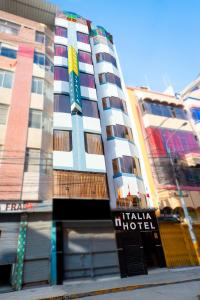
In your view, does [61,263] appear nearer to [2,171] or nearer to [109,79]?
[2,171]

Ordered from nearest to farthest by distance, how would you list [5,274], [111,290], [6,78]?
[111,290] → [5,274] → [6,78]

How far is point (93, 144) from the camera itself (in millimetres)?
17562

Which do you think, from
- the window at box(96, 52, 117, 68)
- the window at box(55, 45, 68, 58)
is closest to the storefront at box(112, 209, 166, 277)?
the window at box(55, 45, 68, 58)

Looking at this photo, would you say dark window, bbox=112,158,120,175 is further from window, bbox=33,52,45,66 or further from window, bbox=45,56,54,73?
window, bbox=33,52,45,66

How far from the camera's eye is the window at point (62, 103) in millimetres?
18312

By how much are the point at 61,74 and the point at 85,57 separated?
4.69 meters

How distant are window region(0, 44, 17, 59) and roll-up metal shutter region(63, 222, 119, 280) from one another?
1737cm

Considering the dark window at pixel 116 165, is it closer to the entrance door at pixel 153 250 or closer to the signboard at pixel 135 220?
the signboard at pixel 135 220

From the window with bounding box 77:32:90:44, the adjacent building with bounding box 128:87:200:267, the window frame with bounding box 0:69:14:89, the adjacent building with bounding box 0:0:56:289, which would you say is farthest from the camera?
the window with bounding box 77:32:90:44

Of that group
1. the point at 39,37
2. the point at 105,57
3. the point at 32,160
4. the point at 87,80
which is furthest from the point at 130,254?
the point at 39,37

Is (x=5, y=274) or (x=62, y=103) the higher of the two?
(x=62, y=103)

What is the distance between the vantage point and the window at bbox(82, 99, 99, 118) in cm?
1909

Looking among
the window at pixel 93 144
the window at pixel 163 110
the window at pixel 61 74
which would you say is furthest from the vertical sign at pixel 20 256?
the window at pixel 163 110

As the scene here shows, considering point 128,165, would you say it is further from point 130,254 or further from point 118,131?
point 130,254
